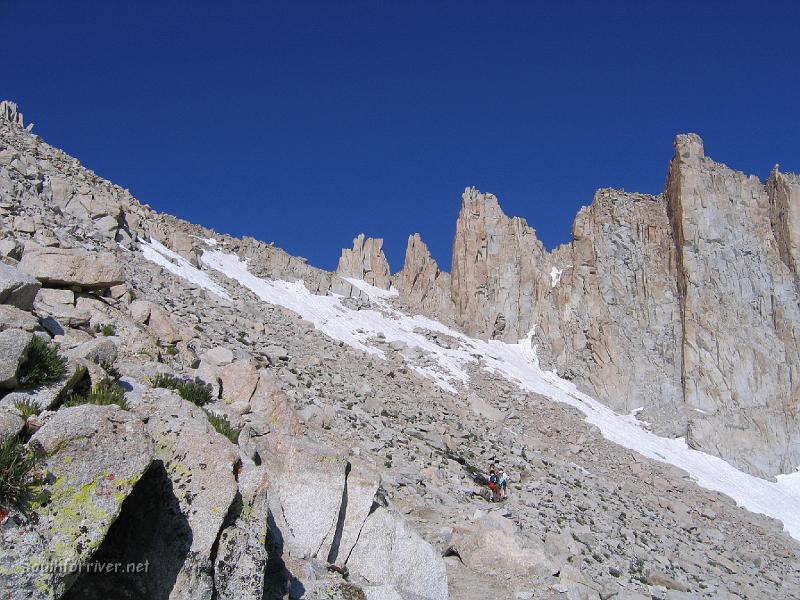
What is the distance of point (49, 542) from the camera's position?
5.23 m

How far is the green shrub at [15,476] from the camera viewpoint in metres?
5.21

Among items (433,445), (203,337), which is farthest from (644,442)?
(203,337)

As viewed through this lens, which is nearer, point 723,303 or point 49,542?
point 49,542

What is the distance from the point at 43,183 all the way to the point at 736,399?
5543 centimetres

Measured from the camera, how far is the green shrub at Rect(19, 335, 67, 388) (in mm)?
7152

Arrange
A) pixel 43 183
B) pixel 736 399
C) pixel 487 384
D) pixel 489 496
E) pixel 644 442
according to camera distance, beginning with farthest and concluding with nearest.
Result: pixel 736 399, pixel 644 442, pixel 487 384, pixel 43 183, pixel 489 496

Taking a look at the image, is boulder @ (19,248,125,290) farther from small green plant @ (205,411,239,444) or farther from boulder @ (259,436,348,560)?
boulder @ (259,436,348,560)

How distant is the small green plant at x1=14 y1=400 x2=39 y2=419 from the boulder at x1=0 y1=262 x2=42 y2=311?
369 cm

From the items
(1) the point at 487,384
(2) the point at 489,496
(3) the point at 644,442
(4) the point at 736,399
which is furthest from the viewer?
(4) the point at 736,399

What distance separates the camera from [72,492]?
560cm

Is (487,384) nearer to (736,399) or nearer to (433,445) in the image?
(433,445)

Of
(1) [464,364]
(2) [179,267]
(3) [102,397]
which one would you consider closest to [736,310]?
(1) [464,364]

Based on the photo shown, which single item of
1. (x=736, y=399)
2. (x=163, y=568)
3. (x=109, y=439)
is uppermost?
(x=736, y=399)

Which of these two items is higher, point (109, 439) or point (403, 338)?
point (403, 338)
